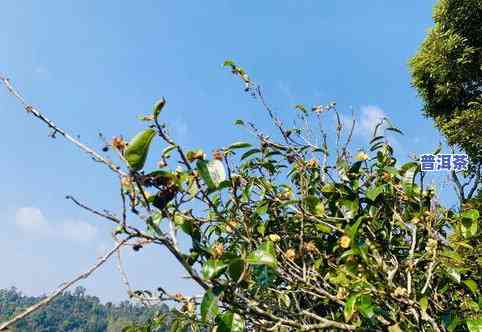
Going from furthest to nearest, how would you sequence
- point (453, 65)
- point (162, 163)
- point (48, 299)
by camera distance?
1. point (453, 65)
2. point (162, 163)
3. point (48, 299)

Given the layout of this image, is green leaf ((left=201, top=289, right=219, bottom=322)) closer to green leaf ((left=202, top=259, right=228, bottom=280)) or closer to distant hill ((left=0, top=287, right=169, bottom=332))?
green leaf ((left=202, top=259, right=228, bottom=280))

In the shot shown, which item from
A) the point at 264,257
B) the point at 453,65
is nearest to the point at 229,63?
the point at 264,257

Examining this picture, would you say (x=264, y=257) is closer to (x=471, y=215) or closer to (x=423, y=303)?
(x=423, y=303)

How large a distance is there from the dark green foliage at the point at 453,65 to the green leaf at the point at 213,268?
767 centimetres

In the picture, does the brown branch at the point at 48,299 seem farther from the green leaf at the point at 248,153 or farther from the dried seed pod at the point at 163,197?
the green leaf at the point at 248,153

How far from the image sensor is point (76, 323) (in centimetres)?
13975

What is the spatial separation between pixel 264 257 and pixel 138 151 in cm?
47

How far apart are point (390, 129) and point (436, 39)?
22.7ft

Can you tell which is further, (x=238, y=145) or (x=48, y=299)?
(x=238, y=145)

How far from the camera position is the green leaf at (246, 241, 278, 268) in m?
1.28

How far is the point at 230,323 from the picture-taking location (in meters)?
1.37

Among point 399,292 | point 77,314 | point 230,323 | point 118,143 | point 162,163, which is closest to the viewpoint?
point 118,143

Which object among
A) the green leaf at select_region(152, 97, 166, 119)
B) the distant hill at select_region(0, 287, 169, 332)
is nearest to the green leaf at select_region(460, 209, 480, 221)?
the green leaf at select_region(152, 97, 166, 119)

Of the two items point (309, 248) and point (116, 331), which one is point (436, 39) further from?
point (116, 331)
